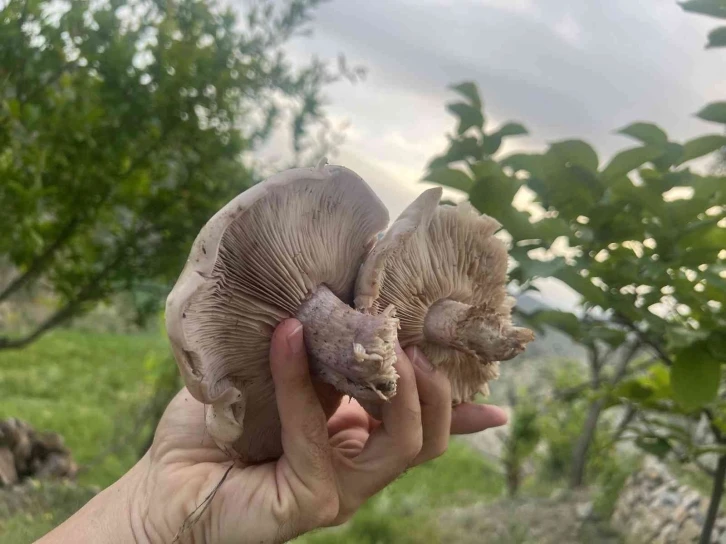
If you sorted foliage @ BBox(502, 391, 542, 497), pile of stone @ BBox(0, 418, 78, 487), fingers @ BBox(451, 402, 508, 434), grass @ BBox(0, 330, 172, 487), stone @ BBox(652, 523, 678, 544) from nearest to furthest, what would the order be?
fingers @ BBox(451, 402, 508, 434) → stone @ BBox(652, 523, 678, 544) → pile of stone @ BBox(0, 418, 78, 487) → grass @ BBox(0, 330, 172, 487) → foliage @ BBox(502, 391, 542, 497)

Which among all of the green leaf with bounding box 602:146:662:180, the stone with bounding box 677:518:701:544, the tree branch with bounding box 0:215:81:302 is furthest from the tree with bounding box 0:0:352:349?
the stone with bounding box 677:518:701:544

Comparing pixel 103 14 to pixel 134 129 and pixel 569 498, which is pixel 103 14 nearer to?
pixel 134 129

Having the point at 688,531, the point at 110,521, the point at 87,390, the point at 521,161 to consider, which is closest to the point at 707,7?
the point at 521,161

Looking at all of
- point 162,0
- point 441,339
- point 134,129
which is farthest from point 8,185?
A: point 441,339

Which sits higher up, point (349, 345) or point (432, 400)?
point (349, 345)

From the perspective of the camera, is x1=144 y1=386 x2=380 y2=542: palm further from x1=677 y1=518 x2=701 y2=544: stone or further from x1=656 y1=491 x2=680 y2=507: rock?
x1=656 y1=491 x2=680 y2=507: rock

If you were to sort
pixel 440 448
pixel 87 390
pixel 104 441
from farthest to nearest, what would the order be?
pixel 87 390 → pixel 104 441 → pixel 440 448

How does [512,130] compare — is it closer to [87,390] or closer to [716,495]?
[716,495]
